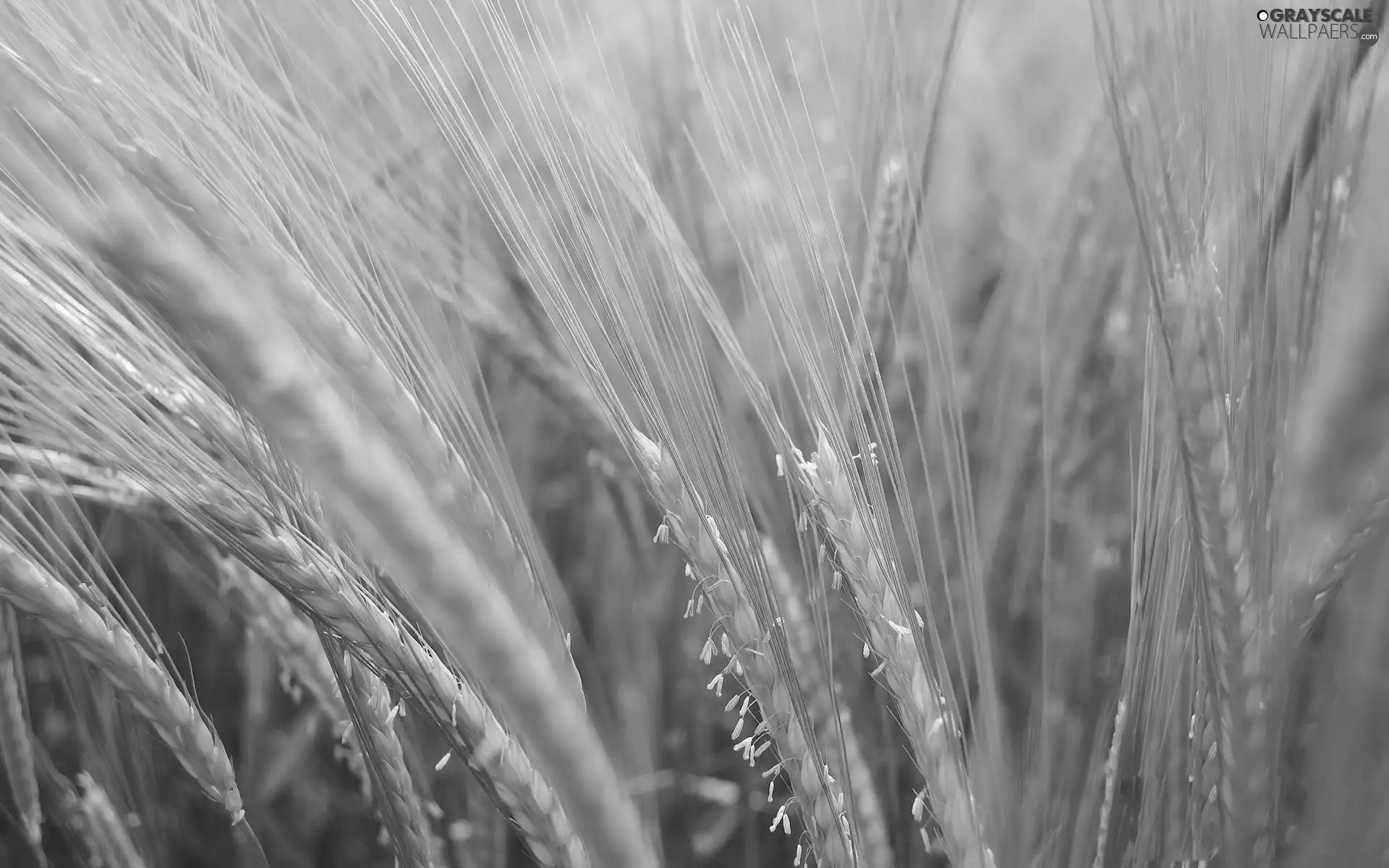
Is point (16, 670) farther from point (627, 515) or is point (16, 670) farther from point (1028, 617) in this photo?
point (1028, 617)

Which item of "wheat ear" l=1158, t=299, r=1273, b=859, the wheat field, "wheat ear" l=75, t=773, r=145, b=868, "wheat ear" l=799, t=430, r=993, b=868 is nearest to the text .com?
the wheat field

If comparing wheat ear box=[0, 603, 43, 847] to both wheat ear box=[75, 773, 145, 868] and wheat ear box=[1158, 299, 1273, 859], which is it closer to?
wheat ear box=[75, 773, 145, 868]

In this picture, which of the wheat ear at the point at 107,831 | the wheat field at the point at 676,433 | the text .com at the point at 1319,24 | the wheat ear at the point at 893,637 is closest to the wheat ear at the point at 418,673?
the wheat field at the point at 676,433

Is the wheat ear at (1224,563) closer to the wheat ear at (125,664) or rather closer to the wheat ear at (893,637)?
the wheat ear at (893,637)

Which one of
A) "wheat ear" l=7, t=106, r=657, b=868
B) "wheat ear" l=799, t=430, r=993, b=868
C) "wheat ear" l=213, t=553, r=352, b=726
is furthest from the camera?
"wheat ear" l=213, t=553, r=352, b=726

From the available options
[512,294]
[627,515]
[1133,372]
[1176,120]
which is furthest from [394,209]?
[1133,372]
